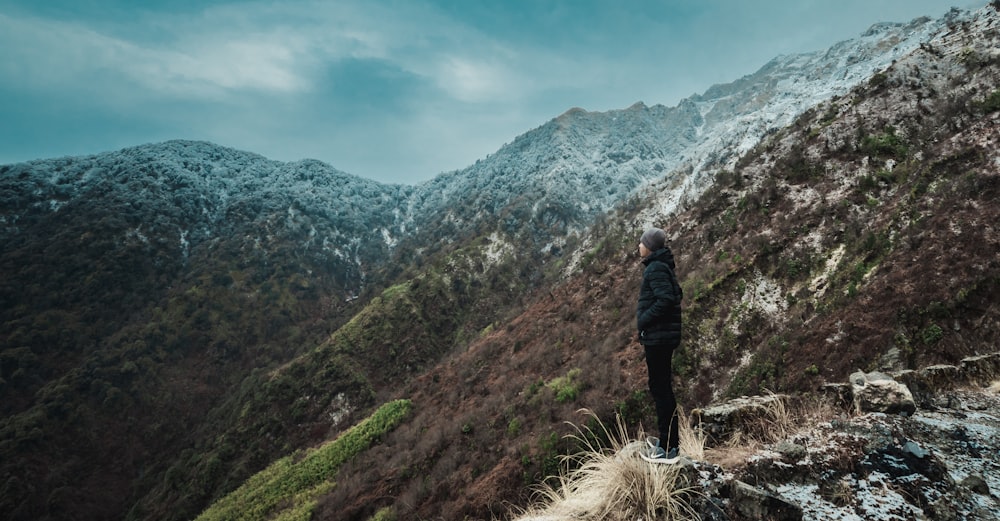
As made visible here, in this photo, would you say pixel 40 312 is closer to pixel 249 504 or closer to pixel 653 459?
pixel 249 504

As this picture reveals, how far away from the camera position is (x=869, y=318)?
30.3 ft

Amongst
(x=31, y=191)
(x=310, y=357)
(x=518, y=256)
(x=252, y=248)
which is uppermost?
(x=31, y=191)

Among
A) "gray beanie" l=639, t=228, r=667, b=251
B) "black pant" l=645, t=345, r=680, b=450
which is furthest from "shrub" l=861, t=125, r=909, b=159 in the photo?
"black pant" l=645, t=345, r=680, b=450

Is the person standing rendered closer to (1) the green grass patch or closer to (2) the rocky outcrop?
(2) the rocky outcrop

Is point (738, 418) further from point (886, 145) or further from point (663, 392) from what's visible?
point (886, 145)

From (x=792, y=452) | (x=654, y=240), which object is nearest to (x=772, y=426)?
(x=792, y=452)

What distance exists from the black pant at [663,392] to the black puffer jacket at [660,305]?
0.12 metres

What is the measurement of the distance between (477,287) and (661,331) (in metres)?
52.6

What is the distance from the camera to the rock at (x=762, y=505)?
283cm

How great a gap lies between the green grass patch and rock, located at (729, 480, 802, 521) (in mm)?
22078

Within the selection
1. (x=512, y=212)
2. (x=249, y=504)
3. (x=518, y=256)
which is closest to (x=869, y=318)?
(x=249, y=504)

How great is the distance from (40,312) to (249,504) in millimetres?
60059

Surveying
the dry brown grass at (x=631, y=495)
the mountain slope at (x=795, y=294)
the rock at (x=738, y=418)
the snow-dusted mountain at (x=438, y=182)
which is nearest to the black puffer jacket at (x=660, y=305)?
the dry brown grass at (x=631, y=495)

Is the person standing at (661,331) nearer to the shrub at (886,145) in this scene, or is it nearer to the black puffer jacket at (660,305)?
the black puffer jacket at (660,305)
